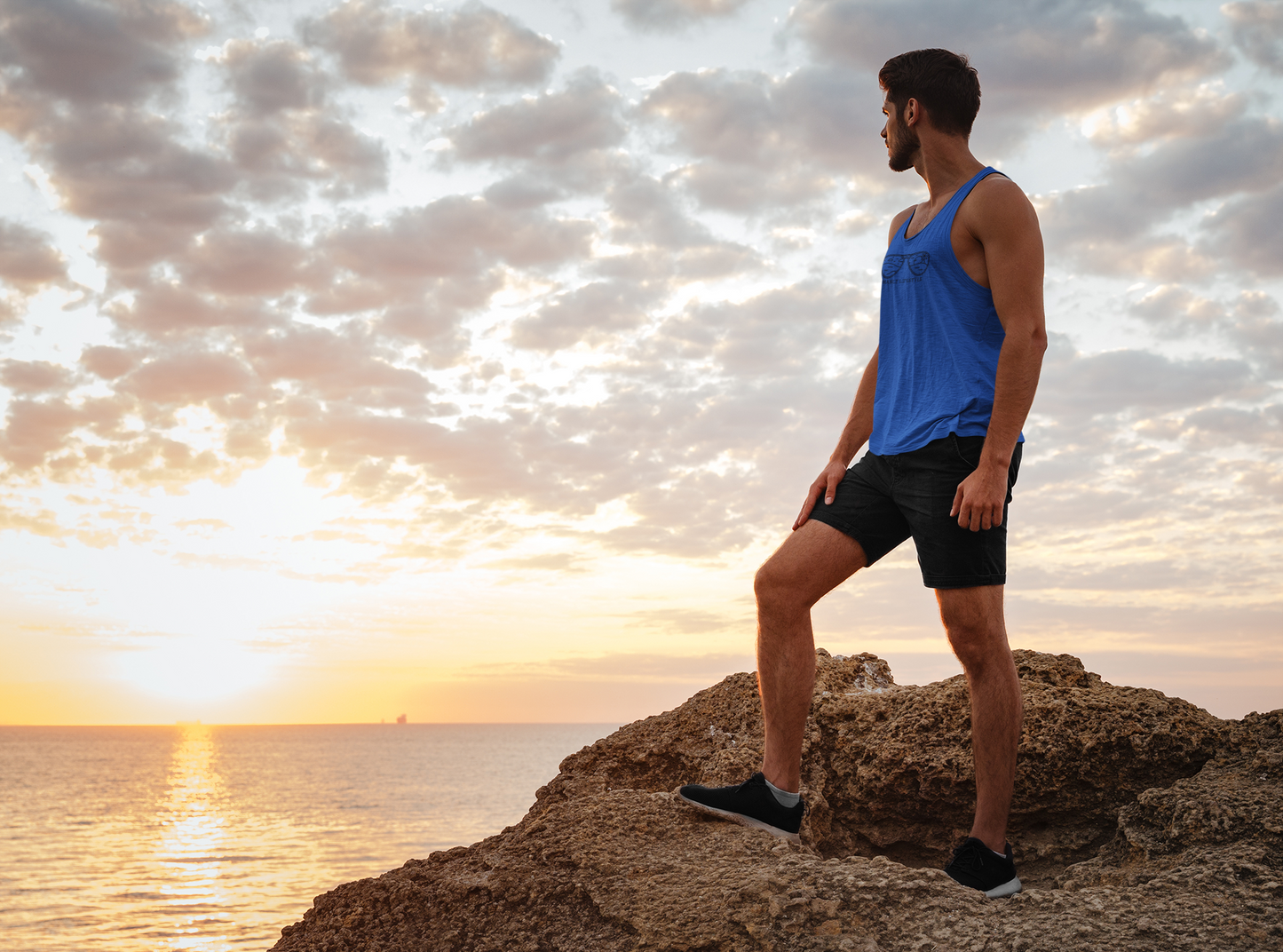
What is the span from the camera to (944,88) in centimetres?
311

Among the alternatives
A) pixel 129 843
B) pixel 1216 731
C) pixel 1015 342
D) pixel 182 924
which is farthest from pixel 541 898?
pixel 129 843

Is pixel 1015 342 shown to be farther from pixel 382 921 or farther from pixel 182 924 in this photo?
pixel 182 924

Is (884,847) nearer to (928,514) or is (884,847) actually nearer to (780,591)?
(780,591)

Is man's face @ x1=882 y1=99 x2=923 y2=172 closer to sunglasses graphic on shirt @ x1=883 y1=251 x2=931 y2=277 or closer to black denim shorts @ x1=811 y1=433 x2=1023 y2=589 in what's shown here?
sunglasses graphic on shirt @ x1=883 y1=251 x2=931 y2=277

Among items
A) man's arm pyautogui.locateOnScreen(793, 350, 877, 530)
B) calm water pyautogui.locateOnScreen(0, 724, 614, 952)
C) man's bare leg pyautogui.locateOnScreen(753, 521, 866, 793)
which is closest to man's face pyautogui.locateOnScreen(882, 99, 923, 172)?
man's arm pyautogui.locateOnScreen(793, 350, 877, 530)

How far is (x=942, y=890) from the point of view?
7.86ft

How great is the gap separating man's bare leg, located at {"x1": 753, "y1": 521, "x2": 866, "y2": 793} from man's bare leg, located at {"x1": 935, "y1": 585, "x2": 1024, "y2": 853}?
0.37 m

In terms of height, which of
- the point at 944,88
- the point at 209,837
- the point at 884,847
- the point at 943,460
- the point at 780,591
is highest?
the point at 944,88

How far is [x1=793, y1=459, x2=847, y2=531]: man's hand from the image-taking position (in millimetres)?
3240

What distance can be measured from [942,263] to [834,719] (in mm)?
1981

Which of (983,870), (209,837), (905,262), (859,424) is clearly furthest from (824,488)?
(209,837)

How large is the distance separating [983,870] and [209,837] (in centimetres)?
4897

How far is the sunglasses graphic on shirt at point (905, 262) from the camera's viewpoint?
310 centimetres

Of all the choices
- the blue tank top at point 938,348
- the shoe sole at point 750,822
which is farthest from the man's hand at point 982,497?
the shoe sole at point 750,822
